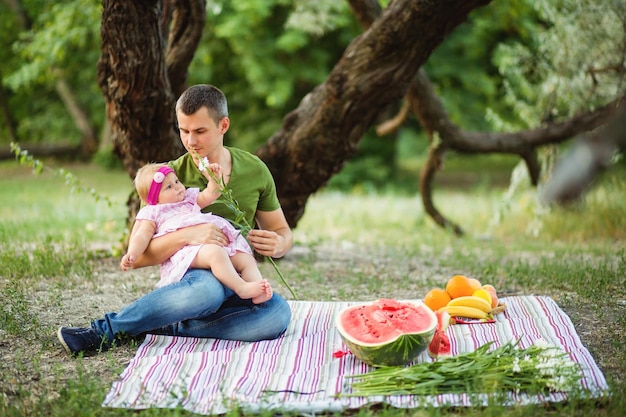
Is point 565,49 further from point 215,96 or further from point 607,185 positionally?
point 215,96

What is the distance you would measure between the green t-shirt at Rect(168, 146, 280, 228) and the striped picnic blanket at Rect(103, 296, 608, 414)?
2.47 ft

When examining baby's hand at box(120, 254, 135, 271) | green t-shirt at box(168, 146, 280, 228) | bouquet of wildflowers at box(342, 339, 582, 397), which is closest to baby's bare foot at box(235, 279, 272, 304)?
green t-shirt at box(168, 146, 280, 228)

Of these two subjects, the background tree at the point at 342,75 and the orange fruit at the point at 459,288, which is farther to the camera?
the background tree at the point at 342,75

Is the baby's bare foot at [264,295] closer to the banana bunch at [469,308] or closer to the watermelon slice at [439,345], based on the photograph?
the watermelon slice at [439,345]

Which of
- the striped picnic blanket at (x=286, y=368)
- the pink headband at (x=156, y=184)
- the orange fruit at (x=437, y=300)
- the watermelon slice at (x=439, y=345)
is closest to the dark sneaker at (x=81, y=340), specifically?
the striped picnic blanket at (x=286, y=368)

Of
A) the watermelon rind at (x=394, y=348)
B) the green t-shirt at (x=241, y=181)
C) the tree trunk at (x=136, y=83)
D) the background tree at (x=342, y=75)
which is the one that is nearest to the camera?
the watermelon rind at (x=394, y=348)

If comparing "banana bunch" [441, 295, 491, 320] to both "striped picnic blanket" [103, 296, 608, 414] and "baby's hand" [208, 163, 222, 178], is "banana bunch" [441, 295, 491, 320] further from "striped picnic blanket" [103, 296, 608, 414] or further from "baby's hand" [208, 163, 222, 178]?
"baby's hand" [208, 163, 222, 178]

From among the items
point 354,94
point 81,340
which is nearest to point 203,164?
point 81,340

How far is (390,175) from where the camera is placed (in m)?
18.4

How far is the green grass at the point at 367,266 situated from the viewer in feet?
11.0

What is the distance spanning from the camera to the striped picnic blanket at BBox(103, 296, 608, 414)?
312 centimetres

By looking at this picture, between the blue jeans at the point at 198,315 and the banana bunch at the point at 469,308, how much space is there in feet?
3.29

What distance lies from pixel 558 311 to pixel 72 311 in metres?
3.04

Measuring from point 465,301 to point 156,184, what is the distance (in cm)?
199
